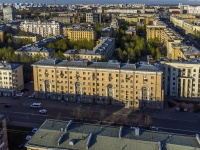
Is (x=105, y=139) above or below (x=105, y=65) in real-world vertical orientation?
below

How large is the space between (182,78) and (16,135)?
19692 mm

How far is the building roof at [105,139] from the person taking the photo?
1606 cm

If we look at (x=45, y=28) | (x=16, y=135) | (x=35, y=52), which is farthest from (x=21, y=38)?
(x=16, y=135)

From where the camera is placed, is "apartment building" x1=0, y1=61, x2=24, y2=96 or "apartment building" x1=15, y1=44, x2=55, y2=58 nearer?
"apartment building" x1=0, y1=61, x2=24, y2=96

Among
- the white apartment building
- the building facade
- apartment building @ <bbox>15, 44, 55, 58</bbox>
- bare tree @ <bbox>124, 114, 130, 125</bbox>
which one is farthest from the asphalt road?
the building facade

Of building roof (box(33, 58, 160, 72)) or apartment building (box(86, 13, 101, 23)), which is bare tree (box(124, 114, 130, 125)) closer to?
building roof (box(33, 58, 160, 72))

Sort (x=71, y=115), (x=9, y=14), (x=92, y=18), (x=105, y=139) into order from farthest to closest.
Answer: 1. (x=9, y=14)
2. (x=92, y=18)
3. (x=71, y=115)
4. (x=105, y=139)

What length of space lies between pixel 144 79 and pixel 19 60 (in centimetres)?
2346

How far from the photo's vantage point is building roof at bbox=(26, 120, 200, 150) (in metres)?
16.1

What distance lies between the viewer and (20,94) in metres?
34.3

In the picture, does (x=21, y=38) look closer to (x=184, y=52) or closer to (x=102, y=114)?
(x=184, y=52)

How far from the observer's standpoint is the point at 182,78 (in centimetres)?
3316

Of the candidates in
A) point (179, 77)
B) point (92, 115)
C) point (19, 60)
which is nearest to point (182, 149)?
point (92, 115)

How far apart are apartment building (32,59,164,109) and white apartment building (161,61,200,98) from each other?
4.18 meters
